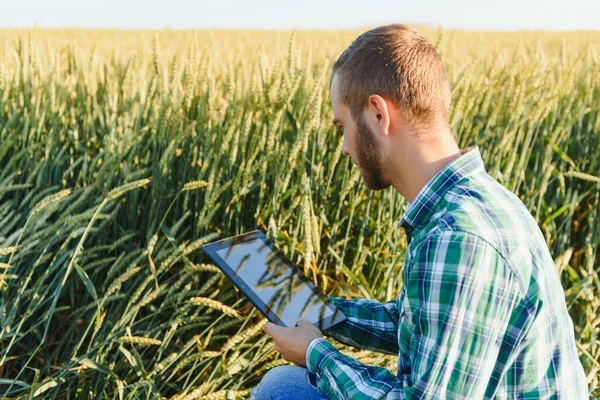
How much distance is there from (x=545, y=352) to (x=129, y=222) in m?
1.29

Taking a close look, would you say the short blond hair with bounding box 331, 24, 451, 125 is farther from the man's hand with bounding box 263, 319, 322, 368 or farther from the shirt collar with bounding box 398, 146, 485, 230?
the man's hand with bounding box 263, 319, 322, 368

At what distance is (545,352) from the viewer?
1.00 metres

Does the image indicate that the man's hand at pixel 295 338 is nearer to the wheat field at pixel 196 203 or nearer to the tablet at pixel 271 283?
the tablet at pixel 271 283

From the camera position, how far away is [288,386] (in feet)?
4.17

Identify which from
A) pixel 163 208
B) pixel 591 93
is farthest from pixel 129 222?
pixel 591 93

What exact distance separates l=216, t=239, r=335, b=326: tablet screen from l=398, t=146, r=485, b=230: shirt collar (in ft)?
1.17

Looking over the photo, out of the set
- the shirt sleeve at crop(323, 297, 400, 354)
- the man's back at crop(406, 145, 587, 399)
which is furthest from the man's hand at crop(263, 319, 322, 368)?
the man's back at crop(406, 145, 587, 399)

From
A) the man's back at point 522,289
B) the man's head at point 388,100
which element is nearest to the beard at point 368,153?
the man's head at point 388,100

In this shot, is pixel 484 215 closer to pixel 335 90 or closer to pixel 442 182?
pixel 442 182

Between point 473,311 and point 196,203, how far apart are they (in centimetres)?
108

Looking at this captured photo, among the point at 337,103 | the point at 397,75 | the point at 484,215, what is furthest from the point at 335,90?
the point at 484,215

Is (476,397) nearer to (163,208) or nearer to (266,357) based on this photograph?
(266,357)

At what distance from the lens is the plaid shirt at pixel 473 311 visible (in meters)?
0.91

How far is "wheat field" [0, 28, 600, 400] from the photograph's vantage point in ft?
5.57
